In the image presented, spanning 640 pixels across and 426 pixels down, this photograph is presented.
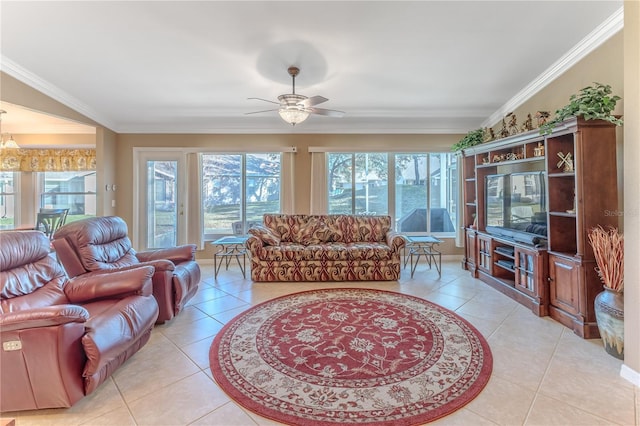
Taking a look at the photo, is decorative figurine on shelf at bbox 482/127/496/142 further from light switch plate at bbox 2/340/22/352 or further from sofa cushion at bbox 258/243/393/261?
light switch plate at bbox 2/340/22/352

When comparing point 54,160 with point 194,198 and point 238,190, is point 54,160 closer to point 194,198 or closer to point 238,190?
point 194,198

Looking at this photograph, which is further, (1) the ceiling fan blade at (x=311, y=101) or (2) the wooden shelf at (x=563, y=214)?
→ (1) the ceiling fan blade at (x=311, y=101)

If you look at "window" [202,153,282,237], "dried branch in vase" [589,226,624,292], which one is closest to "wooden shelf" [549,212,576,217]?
"dried branch in vase" [589,226,624,292]

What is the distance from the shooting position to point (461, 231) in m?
5.18

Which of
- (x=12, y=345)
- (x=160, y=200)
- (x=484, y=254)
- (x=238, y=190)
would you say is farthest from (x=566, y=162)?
(x=160, y=200)

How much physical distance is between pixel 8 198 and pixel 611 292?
879 centimetres

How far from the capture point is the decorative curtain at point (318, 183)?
5195 millimetres

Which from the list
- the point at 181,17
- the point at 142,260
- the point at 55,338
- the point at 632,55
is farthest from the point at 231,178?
the point at 632,55

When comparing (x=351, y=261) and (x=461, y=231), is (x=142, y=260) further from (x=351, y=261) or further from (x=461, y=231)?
(x=461, y=231)

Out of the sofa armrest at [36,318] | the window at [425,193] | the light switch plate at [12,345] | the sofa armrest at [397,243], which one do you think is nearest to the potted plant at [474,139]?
the window at [425,193]

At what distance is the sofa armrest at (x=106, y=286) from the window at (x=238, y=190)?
10.3ft

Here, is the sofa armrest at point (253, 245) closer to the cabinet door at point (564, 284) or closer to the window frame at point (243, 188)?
the window frame at point (243, 188)

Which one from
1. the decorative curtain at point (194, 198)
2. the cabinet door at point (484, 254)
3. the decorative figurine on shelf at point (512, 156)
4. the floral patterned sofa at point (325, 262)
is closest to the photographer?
the decorative figurine on shelf at point (512, 156)

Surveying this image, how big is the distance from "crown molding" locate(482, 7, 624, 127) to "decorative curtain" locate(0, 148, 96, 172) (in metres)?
7.28
